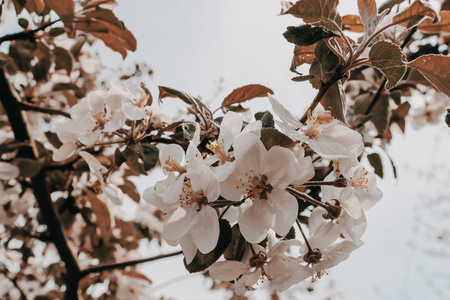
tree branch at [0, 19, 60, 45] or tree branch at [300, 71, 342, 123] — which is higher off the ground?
tree branch at [300, 71, 342, 123]

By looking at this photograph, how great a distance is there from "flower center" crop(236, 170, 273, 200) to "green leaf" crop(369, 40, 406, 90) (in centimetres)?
30

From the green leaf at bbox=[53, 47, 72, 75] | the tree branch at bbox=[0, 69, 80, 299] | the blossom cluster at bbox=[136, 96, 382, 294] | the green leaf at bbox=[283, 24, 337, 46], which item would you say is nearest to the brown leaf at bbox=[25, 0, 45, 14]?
the green leaf at bbox=[53, 47, 72, 75]

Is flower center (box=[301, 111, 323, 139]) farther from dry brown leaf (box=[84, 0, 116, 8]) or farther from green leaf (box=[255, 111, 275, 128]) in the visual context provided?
dry brown leaf (box=[84, 0, 116, 8])

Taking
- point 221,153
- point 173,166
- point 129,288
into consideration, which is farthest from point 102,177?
point 129,288

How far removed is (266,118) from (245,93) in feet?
0.89

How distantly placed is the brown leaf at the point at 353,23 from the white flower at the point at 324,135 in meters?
0.80

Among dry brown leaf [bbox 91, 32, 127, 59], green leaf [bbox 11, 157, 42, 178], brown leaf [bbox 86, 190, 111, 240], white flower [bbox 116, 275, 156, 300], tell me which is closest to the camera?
green leaf [bbox 11, 157, 42, 178]

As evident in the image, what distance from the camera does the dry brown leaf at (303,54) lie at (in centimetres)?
83

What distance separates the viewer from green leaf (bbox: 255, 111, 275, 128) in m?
0.73

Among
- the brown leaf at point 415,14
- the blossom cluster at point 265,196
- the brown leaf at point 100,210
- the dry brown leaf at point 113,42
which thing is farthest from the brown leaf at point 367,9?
the brown leaf at point 100,210

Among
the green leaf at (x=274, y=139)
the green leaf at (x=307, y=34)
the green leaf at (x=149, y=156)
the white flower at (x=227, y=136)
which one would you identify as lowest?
the green leaf at (x=149, y=156)

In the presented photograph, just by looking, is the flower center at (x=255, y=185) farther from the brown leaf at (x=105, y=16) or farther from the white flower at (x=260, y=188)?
the brown leaf at (x=105, y=16)

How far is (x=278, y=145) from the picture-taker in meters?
0.63

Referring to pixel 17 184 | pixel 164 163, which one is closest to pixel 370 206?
pixel 164 163
